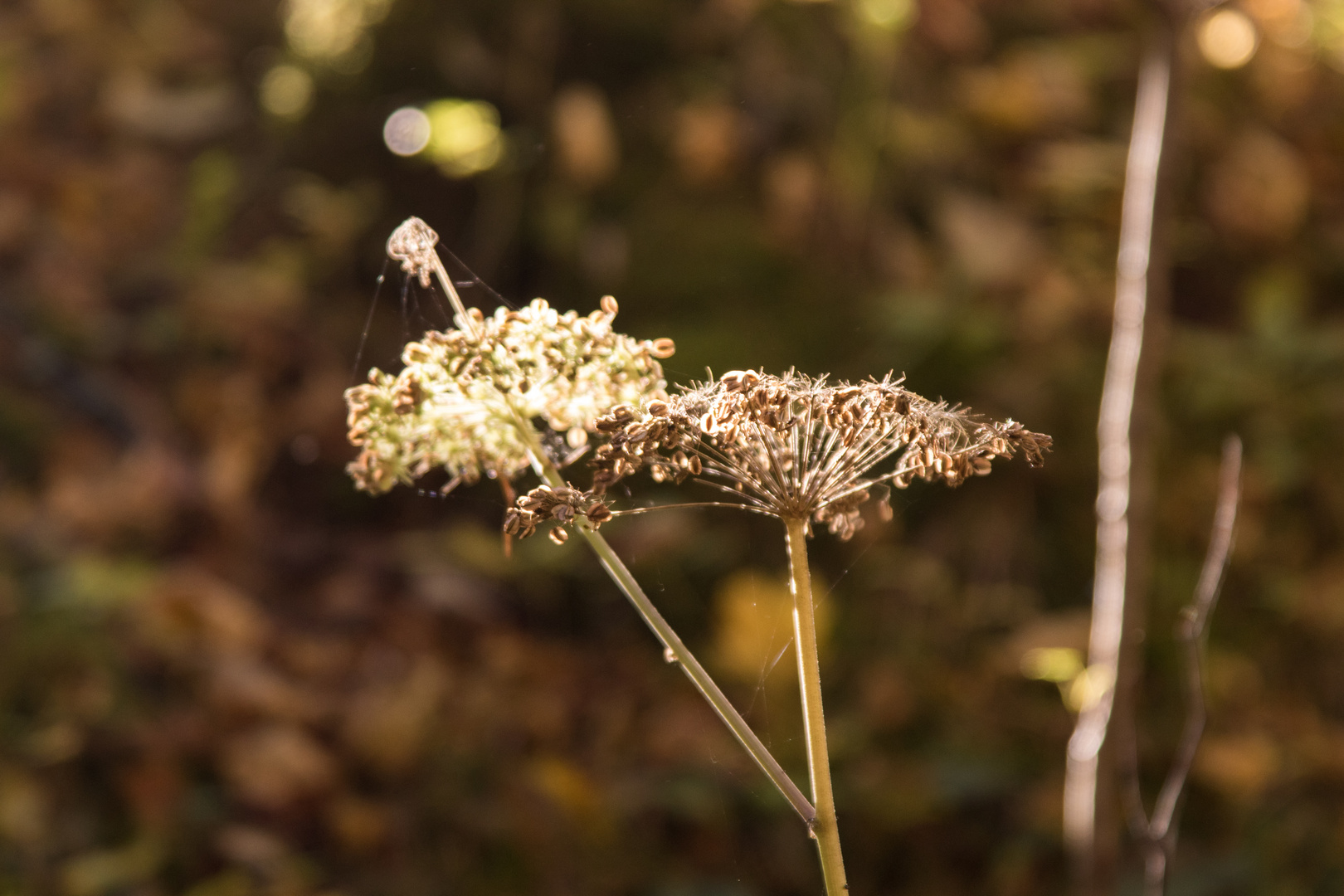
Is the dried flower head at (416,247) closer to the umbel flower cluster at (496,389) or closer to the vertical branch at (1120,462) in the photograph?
the umbel flower cluster at (496,389)

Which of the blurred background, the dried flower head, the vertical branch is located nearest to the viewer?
the dried flower head

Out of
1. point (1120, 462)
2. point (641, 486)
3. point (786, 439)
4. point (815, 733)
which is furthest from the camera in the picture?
point (641, 486)

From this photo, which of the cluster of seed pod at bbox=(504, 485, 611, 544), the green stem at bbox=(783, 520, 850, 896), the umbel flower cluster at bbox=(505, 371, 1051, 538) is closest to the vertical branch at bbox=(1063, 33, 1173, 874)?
the umbel flower cluster at bbox=(505, 371, 1051, 538)

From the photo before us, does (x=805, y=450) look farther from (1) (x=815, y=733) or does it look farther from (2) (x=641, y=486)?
(2) (x=641, y=486)

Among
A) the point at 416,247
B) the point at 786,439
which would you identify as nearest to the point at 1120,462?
the point at 786,439

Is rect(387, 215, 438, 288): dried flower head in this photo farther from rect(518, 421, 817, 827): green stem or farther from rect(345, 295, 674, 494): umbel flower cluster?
rect(518, 421, 817, 827): green stem

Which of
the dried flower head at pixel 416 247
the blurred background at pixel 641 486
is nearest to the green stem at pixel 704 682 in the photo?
the dried flower head at pixel 416 247

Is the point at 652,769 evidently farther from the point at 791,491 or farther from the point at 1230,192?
the point at 1230,192
